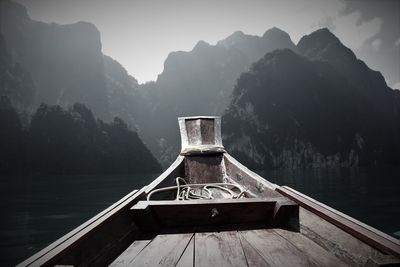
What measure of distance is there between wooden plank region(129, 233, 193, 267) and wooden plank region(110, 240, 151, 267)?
4 centimetres

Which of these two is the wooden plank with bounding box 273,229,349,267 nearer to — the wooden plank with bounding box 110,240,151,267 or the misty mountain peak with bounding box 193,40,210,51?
the wooden plank with bounding box 110,240,151,267

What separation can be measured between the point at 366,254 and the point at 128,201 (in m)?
1.96

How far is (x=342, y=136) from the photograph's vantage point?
99.9 m

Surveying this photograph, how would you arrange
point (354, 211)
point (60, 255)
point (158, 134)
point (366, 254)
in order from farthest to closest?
point (158, 134) < point (354, 211) < point (366, 254) < point (60, 255)

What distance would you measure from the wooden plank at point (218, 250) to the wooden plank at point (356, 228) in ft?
2.41

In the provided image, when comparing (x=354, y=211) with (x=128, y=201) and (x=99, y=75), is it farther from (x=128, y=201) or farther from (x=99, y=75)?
(x=99, y=75)

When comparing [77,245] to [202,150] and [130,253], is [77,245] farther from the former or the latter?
[202,150]

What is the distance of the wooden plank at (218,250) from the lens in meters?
1.70

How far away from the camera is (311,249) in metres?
1.89

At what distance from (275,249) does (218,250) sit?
1.51 ft

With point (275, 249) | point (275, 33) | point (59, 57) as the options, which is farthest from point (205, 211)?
point (275, 33)

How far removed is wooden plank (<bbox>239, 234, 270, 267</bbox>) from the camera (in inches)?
65.4

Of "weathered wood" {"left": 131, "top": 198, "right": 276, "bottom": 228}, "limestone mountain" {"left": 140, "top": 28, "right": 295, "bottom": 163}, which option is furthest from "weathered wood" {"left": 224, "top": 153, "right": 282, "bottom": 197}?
"limestone mountain" {"left": 140, "top": 28, "right": 295, "bottom": 163}

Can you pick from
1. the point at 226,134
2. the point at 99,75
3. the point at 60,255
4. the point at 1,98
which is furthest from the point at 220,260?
the point at 99,75
